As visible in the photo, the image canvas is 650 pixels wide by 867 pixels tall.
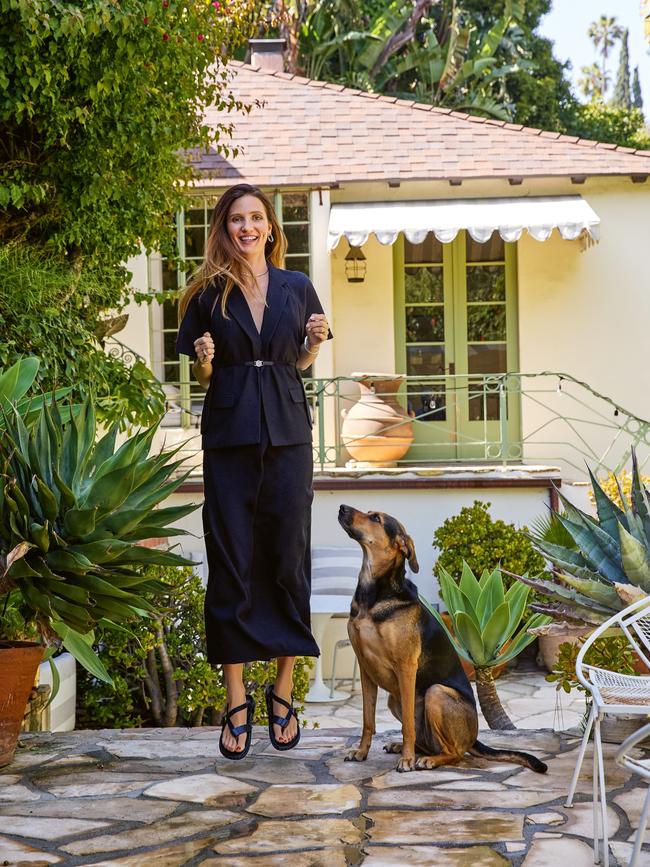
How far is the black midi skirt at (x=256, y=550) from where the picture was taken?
4352 mm

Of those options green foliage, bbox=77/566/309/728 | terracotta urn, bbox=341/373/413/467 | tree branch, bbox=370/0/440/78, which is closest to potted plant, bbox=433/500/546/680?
terracotta urn, bbox=341/373/413/467

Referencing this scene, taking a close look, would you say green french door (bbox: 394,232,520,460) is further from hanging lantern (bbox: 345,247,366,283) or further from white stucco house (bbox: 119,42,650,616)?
hanging lantern (bbox: 345,247,366,283)

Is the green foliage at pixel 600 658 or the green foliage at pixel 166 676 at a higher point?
the green foliage at pixel 600 658

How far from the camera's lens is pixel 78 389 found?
273 inches

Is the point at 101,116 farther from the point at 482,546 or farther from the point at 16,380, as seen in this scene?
the point at 482,546

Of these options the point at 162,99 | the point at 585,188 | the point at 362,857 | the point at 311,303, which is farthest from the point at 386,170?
the point at 362,857

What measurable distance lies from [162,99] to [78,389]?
6.74 feet

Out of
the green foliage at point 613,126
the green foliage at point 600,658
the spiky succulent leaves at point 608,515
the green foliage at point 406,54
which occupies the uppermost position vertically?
the green foliage at point 406,54

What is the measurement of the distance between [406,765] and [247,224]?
232cm

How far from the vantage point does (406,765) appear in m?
4.33

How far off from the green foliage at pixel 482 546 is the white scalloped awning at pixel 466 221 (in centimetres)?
306

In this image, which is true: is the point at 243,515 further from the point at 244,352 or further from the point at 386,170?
the point at 386,170

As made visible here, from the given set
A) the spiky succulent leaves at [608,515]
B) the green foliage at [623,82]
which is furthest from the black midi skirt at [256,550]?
the green foliage at [623,82]

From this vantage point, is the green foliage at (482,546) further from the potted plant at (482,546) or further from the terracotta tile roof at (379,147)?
the terracotta tile roof at (379,147)
